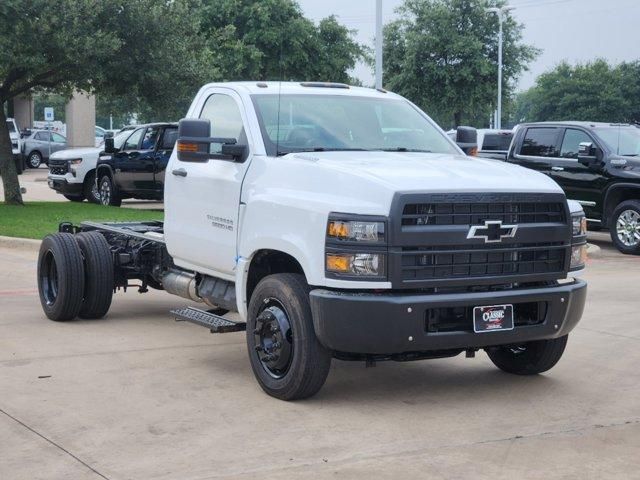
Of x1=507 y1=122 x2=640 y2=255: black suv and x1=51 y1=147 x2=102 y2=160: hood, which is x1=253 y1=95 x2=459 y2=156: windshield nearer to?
x1=507 y1=122 x2=640 y2=255: black suv

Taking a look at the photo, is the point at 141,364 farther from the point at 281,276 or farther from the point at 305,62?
the point at 305,62

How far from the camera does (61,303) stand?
31.0 ft

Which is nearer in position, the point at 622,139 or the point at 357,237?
the point at 357,237

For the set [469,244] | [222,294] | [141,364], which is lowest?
[141,364]

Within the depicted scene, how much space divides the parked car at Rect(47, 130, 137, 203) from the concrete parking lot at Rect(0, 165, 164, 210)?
892 millimetres

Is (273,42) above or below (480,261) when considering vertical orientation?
above

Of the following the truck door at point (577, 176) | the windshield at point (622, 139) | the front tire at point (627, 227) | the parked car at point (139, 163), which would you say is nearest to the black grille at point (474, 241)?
the front tire at point (627, 227)

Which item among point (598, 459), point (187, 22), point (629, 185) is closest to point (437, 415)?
point (598, 459)

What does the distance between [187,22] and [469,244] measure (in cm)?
1686

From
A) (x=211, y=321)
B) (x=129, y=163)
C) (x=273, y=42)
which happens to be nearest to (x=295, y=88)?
(x=211, y=321)

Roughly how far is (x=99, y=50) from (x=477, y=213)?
48.0 ft

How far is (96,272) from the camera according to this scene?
9.45 m

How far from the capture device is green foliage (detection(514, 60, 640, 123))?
250ft

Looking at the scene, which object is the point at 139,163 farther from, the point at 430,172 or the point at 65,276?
the point at 430,172
